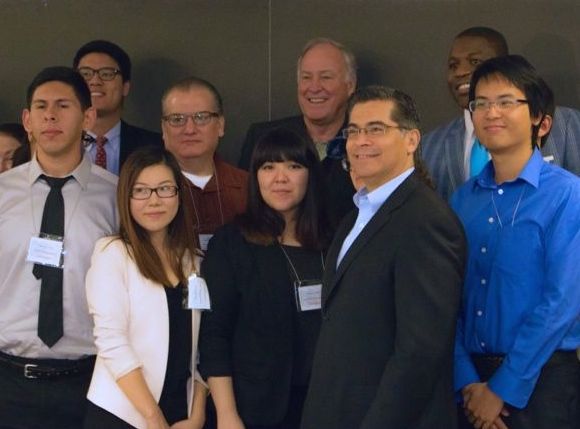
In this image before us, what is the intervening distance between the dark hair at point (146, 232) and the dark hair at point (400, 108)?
80 cm

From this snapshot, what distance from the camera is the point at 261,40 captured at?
207 inches

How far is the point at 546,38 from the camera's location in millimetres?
4840

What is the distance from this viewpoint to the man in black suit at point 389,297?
105 inches

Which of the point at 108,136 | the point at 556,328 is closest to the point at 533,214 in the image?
the point at 556,328

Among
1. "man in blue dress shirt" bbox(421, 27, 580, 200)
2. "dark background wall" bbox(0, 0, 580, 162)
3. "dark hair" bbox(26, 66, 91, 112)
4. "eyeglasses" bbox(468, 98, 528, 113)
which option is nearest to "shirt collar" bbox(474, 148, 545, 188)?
"eyeglasses" bbox(468, 98, 528, 113)

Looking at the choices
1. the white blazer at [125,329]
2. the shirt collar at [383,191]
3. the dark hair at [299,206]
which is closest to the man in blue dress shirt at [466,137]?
the dark hair at [299,206]

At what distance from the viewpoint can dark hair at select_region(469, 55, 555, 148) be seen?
3180mm

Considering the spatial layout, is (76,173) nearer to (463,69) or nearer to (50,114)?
(50,114)

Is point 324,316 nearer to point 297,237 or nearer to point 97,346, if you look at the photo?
point 297,237

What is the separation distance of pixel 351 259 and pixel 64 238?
1283mm

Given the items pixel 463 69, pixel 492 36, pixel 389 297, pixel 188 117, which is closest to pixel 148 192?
pixel 188 117

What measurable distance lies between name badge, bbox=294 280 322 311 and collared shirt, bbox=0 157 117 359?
751 mm

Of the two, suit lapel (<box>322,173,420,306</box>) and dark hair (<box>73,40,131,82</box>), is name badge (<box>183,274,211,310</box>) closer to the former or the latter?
suit lapel (<box>322,173,420,306</box>)

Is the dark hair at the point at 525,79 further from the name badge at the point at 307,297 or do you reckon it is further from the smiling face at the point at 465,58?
the smiling face at the point at 465,58
